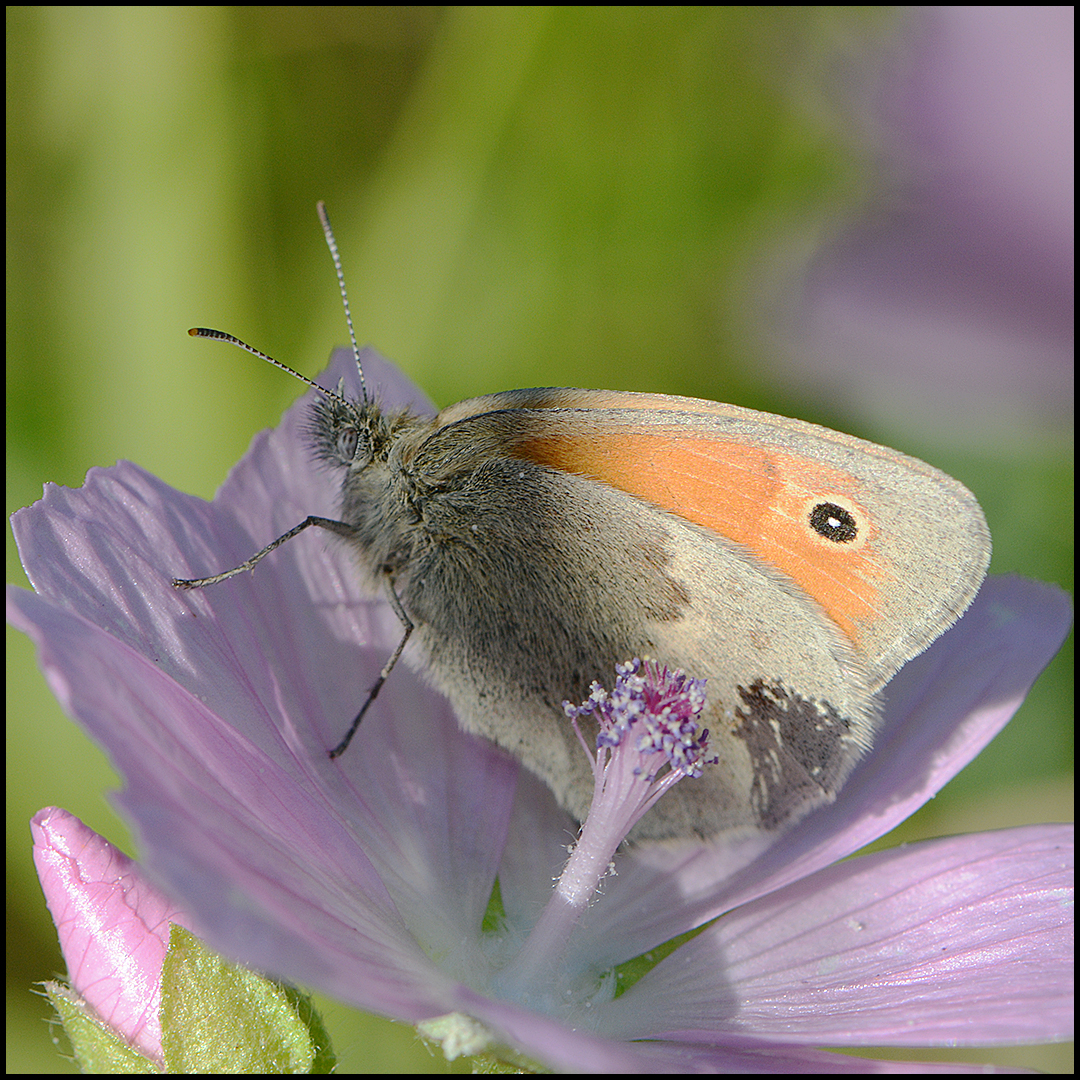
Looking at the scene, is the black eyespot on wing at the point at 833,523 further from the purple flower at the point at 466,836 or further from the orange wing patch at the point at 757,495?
the purple flower at the point at 466,836

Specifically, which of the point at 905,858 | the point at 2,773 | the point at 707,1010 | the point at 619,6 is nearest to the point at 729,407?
the point at 905,858

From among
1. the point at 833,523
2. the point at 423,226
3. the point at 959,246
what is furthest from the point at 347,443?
the point at 959,246

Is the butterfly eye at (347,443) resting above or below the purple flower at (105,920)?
above

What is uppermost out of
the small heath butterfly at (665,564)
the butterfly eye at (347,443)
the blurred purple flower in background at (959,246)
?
the blurred purple flower in background at (959,246)

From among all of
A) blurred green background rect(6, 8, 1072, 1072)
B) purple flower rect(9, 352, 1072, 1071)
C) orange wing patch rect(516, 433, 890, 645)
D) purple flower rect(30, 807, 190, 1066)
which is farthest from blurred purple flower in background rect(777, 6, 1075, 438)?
purple flower rect(30, 807, 190, 1066)

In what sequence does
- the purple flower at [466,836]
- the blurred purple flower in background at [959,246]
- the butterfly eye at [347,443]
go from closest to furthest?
the purple flower at [466,836]
the butterfly eye at [347,443]
the blurred purple flower in background at [959,246]

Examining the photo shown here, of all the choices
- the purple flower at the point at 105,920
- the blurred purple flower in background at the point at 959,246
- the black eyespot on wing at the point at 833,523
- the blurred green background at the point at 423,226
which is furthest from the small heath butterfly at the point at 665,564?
the blurred purple flower in background at the point at 959,246

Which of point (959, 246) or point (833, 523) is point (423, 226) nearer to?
point (959, 246)

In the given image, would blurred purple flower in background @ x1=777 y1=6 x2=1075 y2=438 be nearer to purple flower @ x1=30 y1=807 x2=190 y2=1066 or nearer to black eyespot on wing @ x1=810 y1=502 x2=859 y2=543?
black eyespot on wing @ x1=810 y1=502 x2=859 y2=543
